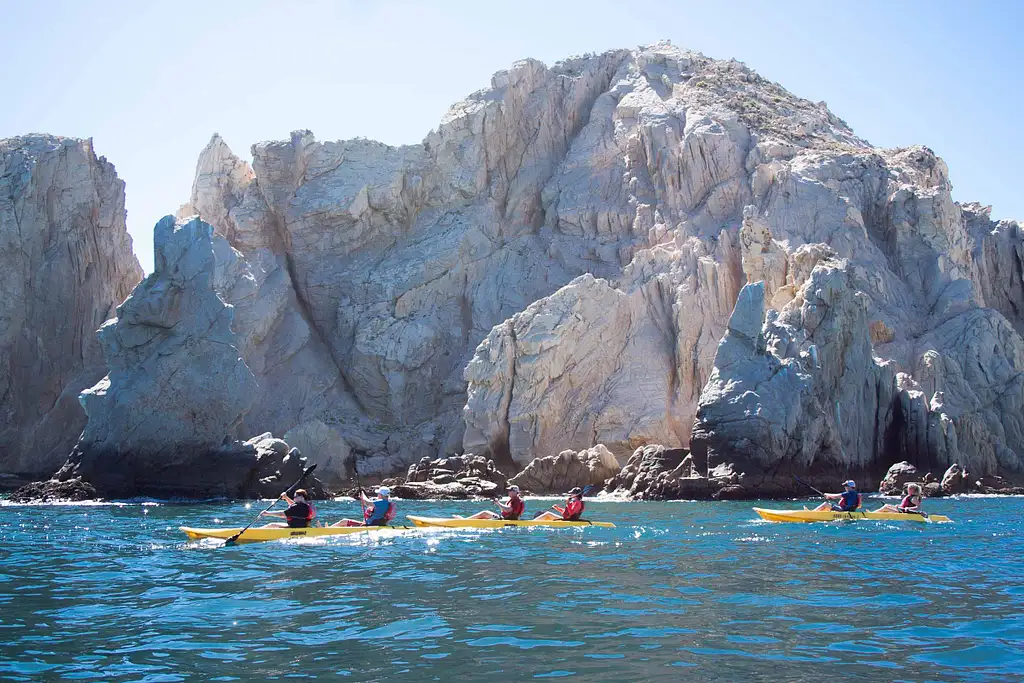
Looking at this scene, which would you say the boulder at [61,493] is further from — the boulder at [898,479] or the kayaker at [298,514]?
the boulder at [898,479]

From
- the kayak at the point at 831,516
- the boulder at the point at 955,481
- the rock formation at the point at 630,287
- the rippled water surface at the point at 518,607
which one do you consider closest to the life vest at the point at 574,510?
the rippled water surface at the point at 518,607

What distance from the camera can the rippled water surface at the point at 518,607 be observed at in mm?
9859

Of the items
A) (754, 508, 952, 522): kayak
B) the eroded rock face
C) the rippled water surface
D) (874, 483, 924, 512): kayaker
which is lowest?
the rippled water surface

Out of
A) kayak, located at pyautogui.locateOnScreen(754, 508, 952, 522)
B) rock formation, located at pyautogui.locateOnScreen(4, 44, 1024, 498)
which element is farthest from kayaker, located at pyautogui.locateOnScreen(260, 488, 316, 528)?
rock formation, located at pyautogui.locateOnScreen(4, 44, 1024, 498)

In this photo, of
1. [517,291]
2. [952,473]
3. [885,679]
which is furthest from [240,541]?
[517,291]

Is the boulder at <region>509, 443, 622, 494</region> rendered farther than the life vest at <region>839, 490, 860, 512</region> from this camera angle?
Yes

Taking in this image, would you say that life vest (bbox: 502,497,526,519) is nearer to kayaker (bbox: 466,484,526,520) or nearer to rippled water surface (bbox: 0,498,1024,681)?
kayaker (bbox: 466,484,526,520)

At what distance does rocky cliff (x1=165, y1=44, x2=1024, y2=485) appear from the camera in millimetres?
43062

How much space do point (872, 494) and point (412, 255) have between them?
30.9 meters

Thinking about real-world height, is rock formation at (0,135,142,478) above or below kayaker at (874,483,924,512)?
above

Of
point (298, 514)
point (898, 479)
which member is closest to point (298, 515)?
point (298, 514)

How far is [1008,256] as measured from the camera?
60.2 metres

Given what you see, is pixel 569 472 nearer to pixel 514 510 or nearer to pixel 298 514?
pixel 514 510

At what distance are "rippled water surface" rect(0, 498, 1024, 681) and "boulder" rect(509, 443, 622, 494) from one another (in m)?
20.0
